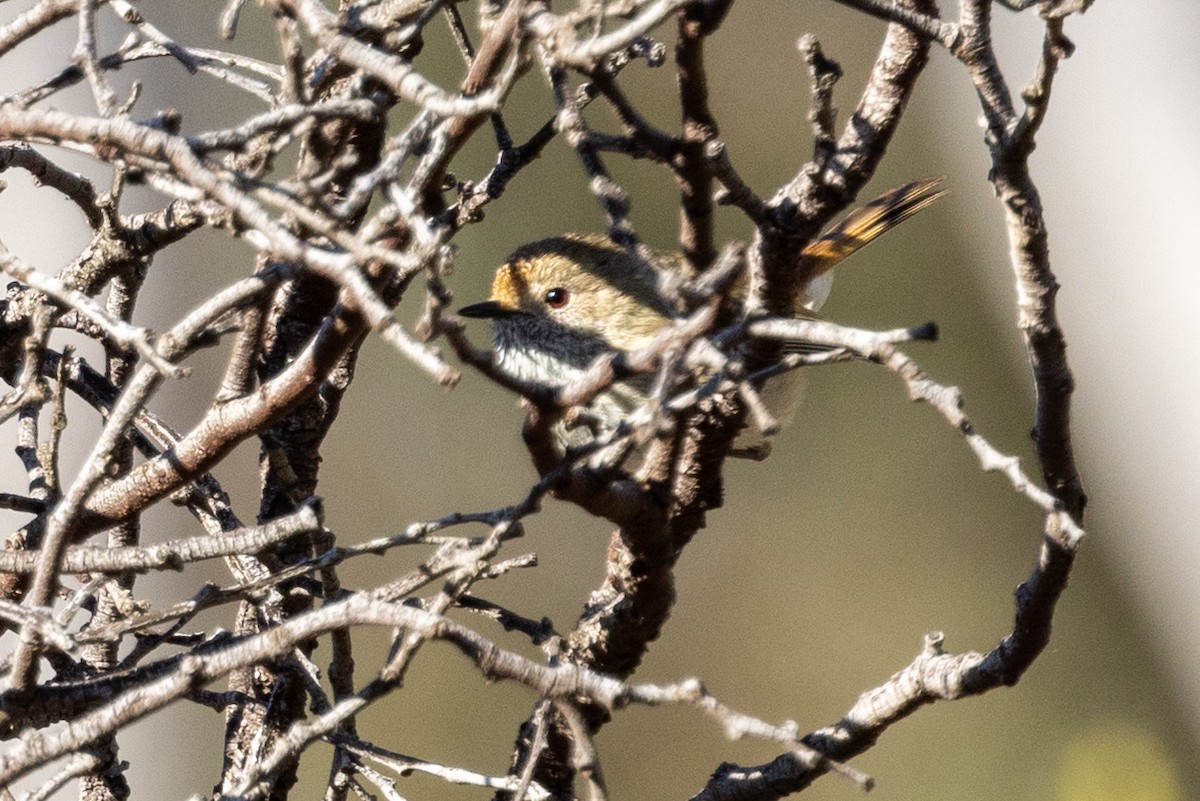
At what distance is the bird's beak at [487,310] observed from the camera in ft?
10.4

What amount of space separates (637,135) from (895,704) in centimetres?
95

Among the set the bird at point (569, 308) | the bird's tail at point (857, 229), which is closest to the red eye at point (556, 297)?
the bird at point (569, 308)

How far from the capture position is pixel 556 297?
3207 mm

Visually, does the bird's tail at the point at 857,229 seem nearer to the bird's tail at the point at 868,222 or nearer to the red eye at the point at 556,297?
the bird's tail at the point at 868,222

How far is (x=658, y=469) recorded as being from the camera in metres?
1.80

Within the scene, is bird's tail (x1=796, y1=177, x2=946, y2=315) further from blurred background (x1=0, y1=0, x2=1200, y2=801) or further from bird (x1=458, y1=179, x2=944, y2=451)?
blurred background (x1=0, y1=0, x2=1200, y2=801)

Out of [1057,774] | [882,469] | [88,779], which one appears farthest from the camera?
[882,469]

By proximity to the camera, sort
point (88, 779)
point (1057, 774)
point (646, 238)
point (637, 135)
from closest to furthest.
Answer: point (637, 135)
point (88, 779)
point (1057, 774)
point (646, 238)

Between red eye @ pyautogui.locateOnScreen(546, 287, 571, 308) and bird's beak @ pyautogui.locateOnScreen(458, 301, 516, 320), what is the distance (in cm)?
9

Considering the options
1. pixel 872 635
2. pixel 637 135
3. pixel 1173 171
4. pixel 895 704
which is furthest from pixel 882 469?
pixel 637 135

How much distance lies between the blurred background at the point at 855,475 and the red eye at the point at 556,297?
6.86ft

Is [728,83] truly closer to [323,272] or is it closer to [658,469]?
[658,469]

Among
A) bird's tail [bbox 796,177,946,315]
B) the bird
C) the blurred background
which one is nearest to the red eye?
the bird

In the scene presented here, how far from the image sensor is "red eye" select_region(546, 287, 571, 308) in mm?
3205
